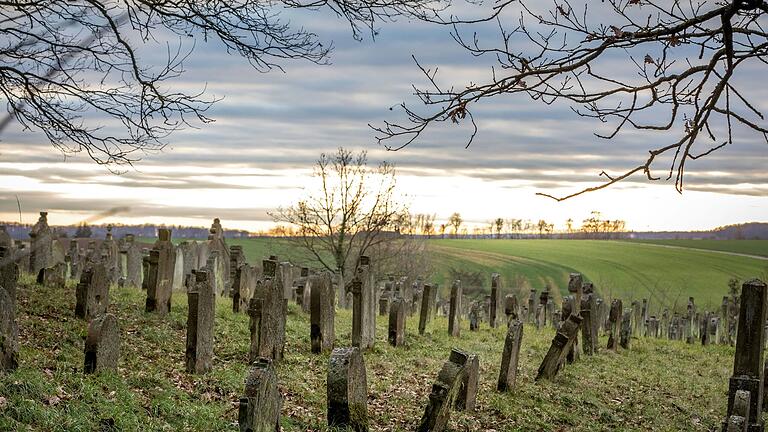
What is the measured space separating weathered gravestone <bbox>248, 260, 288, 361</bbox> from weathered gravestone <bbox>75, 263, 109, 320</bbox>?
12.2 ft

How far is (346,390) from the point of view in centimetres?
946

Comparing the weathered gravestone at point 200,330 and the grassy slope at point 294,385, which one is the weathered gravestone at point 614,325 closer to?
the grassy slope at point 294,385

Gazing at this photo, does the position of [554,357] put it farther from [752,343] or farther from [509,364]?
[752,343]

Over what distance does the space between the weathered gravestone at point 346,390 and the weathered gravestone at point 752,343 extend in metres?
5.13

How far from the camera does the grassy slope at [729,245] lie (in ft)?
265

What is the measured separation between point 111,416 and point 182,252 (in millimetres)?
19832

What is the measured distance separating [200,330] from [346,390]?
368 centimetres

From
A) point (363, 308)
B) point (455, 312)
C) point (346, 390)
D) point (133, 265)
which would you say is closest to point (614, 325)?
point (455, 312)

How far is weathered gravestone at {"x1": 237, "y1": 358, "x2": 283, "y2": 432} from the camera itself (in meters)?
7.84

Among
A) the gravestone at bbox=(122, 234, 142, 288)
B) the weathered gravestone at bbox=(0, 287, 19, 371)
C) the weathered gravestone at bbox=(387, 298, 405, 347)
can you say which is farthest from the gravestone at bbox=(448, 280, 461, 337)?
the weathered gravestone at bbox=(0, 287, 19, 371)

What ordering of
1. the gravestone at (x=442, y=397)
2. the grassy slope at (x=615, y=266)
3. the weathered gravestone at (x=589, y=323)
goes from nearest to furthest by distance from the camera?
1. the gravestone at (x=442, y=397)
2. the weathered gravestone at (x=589, y=323)
3. the grassy slope at (x=615, y=266)

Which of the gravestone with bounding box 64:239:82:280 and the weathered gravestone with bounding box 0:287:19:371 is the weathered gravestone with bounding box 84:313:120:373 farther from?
the gravestone with bounding box 64:239:82:280

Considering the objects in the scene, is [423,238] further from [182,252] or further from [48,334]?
[48,334]

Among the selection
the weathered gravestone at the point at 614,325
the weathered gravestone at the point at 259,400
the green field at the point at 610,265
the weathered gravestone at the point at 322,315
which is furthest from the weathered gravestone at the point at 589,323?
the green field at the point at 610,265
